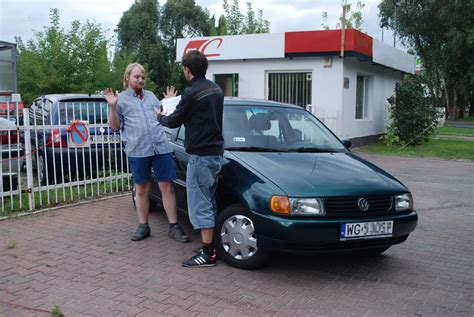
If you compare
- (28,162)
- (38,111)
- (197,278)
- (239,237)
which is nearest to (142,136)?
(239,237)

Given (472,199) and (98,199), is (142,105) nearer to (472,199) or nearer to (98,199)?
(98,199)

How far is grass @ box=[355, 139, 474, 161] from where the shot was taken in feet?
48.7

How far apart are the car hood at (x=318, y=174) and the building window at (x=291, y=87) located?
34.1 feet

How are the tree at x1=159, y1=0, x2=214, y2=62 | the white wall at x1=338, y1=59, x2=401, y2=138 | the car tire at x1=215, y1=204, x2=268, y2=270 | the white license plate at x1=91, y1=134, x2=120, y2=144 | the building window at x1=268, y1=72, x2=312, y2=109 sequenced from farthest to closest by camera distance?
1. the tree at x1=159, y1=0, x2=214, y2=62
2. the building window at x1=268, y1=72, x2=312, y2=109
3. the white wall at x1=338, y1=59, x2=401, y2=138
4. the white license plate at x1=91, y1=134, x2=120, y2=144
5. the car tire at x1=215, y1=204, x2=268, y2=270

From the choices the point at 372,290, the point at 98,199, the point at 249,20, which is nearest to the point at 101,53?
the point at 98,199

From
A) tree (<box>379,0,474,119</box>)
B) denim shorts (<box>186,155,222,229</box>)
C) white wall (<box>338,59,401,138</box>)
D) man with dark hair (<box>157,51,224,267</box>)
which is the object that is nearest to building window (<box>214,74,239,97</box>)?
white wall (<box>338,59,401,138</box>)

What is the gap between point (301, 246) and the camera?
160 inches

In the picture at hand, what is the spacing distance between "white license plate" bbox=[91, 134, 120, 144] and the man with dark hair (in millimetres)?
3388

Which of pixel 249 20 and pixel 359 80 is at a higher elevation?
pixel 249 20

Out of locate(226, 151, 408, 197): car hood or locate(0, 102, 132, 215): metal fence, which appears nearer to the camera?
locate(226, 151, 408, 197): car hood

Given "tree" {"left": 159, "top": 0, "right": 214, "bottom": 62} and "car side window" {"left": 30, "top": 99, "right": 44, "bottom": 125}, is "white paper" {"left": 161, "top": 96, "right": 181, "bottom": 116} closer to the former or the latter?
"car side window" {"left": 30, "top": 99, "right": 44, "bottom": 125}

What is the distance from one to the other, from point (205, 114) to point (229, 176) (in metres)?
0.64

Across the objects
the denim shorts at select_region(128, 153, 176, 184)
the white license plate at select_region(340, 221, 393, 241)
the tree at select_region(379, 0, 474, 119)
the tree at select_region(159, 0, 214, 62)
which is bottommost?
the white license plate at select_region(340, 221, 393, 241)

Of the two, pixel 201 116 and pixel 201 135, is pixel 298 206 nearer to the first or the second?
pixel 201 135
